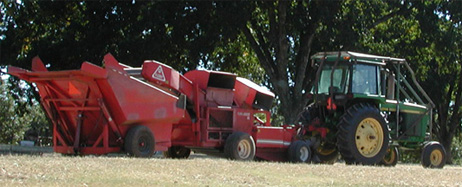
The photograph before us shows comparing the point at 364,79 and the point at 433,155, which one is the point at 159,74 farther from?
the point at 433,155

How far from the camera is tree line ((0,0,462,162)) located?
1072 inches

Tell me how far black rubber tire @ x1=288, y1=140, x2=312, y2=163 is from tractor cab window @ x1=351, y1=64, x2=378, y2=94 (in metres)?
2.38

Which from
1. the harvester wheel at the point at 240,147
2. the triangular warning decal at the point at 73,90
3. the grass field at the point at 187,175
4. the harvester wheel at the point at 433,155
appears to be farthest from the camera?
the harvester wheel at the point at 433,155

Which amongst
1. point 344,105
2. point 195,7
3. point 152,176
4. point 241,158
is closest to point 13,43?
point 195,7

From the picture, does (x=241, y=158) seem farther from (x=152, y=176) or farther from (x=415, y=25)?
(x=415, y=25)

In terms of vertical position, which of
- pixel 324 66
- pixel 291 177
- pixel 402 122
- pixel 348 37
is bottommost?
pixel 291 177

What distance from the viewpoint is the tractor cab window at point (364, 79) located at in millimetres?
17078

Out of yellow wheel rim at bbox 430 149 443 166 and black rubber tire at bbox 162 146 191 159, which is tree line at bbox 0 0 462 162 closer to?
black rubber tire at bbox 162 146 191 159

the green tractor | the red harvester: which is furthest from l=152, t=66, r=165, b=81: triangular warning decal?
the green tractor

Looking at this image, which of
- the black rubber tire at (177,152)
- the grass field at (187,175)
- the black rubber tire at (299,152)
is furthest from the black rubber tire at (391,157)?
the black rubber tire at (177,152)

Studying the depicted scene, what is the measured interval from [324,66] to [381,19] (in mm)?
13865

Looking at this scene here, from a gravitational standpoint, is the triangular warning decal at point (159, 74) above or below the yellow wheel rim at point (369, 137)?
above

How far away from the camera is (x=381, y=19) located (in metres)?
30.8

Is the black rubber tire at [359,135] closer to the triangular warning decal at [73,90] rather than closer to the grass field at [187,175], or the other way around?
the grass field at [187,175]
